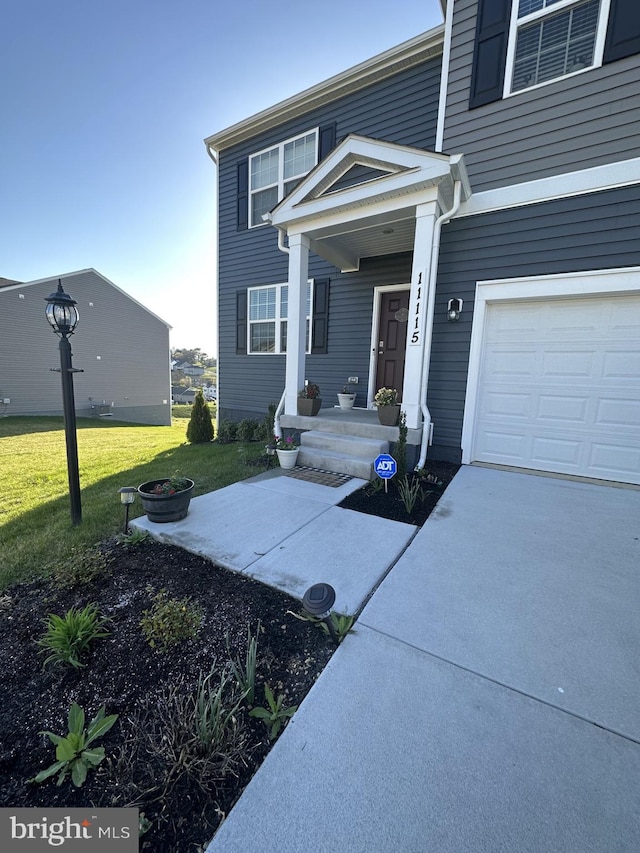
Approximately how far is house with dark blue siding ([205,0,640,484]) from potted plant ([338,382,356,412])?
49 centimetres

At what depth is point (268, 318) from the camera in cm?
703

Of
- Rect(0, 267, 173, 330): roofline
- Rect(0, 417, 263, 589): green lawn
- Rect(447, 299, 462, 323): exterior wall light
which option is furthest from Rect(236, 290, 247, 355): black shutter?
Rect(0, 267, 173, 330): roofline

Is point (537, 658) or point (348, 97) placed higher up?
point (348, 97)

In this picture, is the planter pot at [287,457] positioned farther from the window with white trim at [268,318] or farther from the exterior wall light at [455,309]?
the window with white trim at [268,318]

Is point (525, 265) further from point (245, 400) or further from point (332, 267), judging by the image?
point (245, 400)

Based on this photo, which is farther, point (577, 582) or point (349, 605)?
point (577, 582)

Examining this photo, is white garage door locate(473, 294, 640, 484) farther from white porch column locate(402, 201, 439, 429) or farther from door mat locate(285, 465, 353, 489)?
door mat locate(285, 465, 353, 489)

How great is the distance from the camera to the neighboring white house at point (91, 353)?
1340 cm

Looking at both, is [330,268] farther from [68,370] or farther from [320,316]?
[68,370]

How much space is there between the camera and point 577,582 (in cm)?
221

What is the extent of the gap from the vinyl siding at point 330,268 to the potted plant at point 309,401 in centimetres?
130

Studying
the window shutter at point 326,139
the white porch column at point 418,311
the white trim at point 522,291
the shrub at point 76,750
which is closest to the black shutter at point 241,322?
the window shutter at point 326,139

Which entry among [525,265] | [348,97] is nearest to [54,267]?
[348,97]

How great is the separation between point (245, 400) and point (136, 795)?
6.77 m
